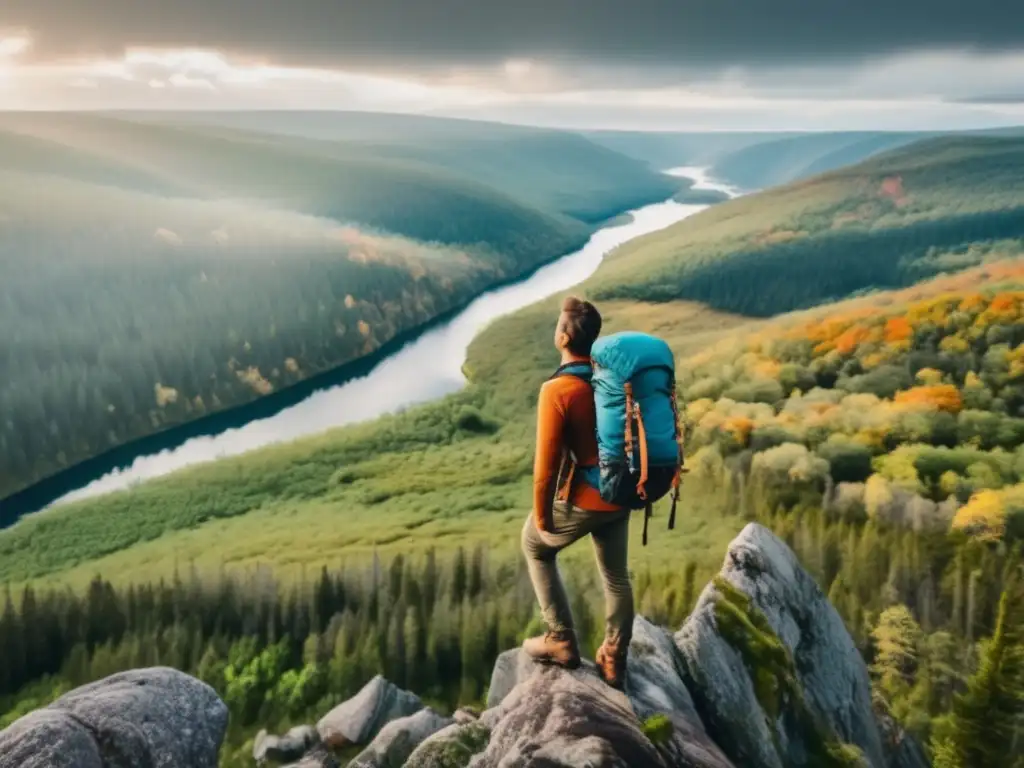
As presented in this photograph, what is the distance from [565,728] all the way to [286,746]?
1088cm

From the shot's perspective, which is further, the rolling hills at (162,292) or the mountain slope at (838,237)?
the mountain slope at (838,237)

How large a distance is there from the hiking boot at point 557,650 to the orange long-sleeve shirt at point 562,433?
2.21 metres

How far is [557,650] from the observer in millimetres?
11492

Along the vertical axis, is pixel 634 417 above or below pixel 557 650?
above

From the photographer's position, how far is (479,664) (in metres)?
26.6

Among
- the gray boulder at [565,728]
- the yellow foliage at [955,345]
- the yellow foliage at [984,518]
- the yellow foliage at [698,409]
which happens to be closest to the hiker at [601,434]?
the gray boulder at [565,728]

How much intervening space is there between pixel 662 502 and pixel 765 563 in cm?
2819

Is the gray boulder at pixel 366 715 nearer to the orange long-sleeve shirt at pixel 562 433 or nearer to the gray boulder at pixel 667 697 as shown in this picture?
the gray boulder at pixel 667 697

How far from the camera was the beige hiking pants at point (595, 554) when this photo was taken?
10484 mm

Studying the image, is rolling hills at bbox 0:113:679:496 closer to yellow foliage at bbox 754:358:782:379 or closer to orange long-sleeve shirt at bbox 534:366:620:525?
yellow foliage at bbox 754:358:782:379

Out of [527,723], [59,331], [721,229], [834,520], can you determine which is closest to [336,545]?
[834,520]

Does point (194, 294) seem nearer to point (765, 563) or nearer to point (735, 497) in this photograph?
point (735, 497)

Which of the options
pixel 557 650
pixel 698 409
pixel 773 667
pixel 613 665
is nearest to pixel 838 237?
pixel 698 409

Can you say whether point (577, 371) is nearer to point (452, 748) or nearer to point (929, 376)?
point (452, 748)
